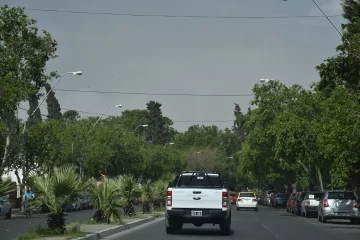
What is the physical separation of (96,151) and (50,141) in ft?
50.4

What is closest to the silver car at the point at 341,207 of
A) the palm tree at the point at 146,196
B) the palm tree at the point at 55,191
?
the palm tree at the point at 146,196

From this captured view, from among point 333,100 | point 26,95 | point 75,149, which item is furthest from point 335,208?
point 75,149

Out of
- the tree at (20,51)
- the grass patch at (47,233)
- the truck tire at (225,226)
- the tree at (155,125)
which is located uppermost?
the tree at (155,125)

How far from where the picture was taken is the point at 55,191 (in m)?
20.1

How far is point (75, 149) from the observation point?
65688 millimetres

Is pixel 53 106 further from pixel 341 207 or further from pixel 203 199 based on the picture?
pixel 203 199

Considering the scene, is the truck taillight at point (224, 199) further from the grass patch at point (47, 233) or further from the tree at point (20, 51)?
the tree at point (20, 51)

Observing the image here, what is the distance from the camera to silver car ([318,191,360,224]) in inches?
1375

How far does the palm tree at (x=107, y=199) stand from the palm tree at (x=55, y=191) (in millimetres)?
5984

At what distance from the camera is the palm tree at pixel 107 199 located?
26578mm

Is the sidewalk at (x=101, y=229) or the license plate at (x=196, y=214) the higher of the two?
the license plate at (x=196, y=214)

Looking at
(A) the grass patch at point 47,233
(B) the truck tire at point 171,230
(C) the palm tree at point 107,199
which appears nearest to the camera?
(A) the grass patch at point 47,233

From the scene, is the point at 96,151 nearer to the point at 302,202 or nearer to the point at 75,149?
the point at 75,149

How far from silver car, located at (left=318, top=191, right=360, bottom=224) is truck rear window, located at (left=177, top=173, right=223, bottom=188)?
12.3m
